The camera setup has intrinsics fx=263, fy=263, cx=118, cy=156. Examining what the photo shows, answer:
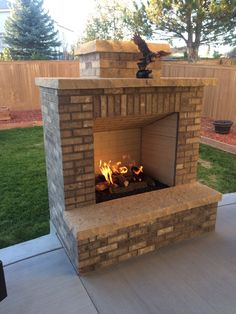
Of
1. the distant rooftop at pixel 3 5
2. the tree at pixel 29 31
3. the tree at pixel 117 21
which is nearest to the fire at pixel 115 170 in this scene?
the tree at pixel 117 21

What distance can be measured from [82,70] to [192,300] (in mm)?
2470

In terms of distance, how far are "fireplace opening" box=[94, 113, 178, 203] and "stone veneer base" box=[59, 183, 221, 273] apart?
0.70 ft

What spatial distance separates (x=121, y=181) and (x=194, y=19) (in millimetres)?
12552

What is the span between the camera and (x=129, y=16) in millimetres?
14641

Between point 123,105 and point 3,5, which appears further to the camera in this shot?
point 3,5

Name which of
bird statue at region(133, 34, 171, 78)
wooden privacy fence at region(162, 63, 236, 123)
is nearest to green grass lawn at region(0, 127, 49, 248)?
bird statue at region(133, 34, 171, 78)

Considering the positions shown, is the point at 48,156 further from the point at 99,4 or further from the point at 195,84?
the point at 99,4

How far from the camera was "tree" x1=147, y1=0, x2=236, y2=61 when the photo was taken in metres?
11.8

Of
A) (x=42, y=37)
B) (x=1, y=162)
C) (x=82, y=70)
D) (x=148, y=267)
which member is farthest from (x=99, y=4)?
(x=148, y=267)

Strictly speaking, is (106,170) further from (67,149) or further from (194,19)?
(194,19)

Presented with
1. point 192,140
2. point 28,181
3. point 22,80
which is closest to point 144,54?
point 192,140

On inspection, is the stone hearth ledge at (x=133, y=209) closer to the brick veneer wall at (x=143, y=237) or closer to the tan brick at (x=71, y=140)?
the brick veneer wall at (x=143, y=237)

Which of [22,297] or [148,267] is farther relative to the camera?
[148,267]

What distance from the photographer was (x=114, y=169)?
3135mm
